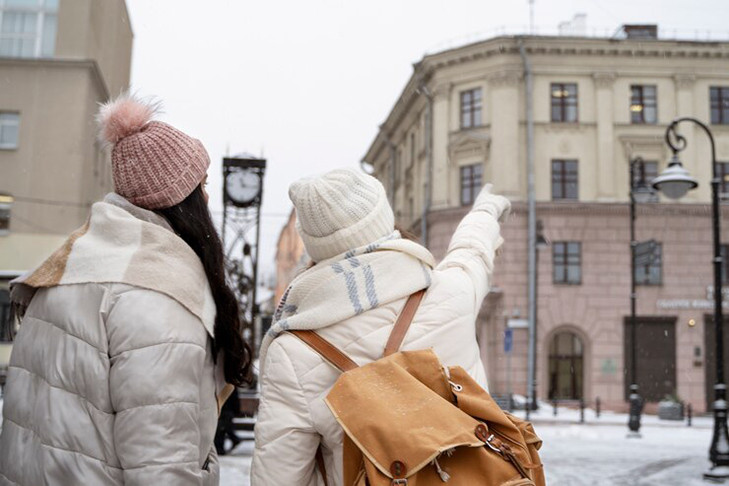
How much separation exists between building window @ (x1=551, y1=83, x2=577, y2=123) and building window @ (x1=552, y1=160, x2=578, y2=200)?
1758mm

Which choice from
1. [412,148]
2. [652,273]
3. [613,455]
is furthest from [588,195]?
[613,455]

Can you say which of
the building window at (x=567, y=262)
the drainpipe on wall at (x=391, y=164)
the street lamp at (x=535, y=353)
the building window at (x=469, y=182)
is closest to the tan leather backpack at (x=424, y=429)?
the street lamp at (x=535, y=353)

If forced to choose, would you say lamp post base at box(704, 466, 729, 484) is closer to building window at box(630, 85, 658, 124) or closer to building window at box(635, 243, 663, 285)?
building window at box(635, 243, 663, 285)

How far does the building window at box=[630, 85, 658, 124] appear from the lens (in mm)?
29078

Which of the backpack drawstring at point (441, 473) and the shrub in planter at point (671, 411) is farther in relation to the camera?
the shrub in planter at point (671, 411)

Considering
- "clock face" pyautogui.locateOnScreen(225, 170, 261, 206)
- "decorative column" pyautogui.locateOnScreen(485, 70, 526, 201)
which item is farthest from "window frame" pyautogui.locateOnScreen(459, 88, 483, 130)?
"clock face" pyautogui.locateOnScreen(225, 170, 261, 206)

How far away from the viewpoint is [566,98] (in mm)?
29250

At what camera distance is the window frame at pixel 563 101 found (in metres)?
29.1

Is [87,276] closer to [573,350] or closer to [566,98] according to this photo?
[573,350]

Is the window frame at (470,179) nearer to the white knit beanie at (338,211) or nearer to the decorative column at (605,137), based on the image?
the decorative column at (605,137)

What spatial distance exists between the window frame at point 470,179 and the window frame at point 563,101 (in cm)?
348

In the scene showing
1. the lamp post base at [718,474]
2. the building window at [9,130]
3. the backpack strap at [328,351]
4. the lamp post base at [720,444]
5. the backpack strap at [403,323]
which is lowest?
the lamp post base at [718,474]

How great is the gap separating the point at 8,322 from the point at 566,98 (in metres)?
28.9

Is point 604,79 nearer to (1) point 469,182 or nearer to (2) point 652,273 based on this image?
(1) point 469,182
